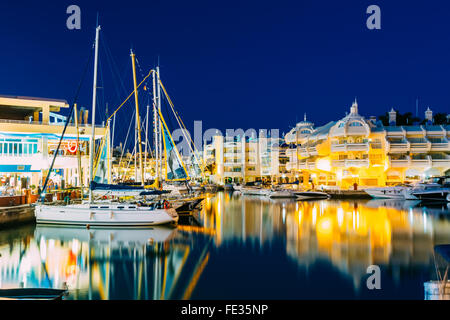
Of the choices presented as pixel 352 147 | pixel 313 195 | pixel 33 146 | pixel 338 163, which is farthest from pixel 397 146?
pixel 33 146

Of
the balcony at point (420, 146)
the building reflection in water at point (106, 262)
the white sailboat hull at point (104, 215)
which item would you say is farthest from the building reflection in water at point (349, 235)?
the balcony at point (420, 146)

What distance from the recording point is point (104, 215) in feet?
84.1

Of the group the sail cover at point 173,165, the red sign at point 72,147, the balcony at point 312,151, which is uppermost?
the balcony at point 312,151

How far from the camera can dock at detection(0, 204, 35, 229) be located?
2547cm

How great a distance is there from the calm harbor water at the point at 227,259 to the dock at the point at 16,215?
99 centimetres

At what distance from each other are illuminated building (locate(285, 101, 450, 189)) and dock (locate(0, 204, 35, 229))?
47517 mm

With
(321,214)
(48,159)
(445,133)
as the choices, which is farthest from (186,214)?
(445,133)

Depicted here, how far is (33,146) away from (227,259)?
2833 cm

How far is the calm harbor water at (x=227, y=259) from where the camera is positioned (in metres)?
13.7

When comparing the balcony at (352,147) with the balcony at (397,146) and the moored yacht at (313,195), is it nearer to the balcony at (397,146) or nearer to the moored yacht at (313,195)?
the balcony at (397,146)

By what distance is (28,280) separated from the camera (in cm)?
1462

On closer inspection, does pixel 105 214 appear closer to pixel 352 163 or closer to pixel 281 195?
pixel 281 195

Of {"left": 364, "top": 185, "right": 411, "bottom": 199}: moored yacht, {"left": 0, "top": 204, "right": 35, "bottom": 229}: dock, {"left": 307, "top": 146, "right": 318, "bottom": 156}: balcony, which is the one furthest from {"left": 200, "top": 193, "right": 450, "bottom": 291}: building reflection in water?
{"left": 307, "top": 146, "right": 318, "bottom": 156}: balcony
